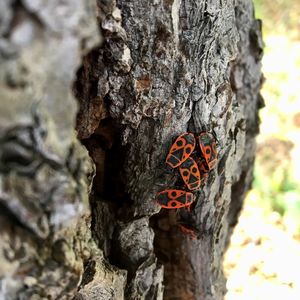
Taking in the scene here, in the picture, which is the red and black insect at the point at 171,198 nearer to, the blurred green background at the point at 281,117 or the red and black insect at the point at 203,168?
the red and black insect at the point at 203,168

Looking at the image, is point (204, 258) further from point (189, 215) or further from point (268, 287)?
point (268, 287)

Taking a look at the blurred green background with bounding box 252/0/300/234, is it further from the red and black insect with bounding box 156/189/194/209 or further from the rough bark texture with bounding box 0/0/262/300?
the red and black insect with bounding box 156/189/194/209

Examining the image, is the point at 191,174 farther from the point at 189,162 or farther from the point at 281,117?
the point at 281,117

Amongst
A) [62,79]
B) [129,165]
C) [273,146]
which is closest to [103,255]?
[129,165]

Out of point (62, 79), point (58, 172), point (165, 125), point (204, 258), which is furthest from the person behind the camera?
point (204, 258)

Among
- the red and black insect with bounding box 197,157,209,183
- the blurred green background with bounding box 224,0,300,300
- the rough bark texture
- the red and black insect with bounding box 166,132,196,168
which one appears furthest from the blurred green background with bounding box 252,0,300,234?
the red and black insect with bounding box 166,132,196,168

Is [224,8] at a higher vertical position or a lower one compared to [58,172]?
higher
